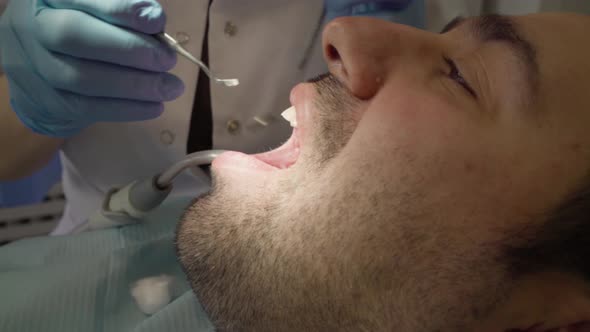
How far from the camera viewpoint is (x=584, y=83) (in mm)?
697

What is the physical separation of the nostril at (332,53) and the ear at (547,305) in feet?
1.55

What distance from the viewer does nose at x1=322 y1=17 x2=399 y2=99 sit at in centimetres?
75

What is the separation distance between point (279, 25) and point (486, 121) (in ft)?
2.22

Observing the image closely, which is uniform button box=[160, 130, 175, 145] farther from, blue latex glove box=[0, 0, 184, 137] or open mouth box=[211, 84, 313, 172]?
open mouth box=[211, 84, 313, 172]

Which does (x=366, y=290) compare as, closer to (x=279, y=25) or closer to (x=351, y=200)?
(x=351, y=200)

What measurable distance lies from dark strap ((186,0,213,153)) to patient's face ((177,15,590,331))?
530 millimetres

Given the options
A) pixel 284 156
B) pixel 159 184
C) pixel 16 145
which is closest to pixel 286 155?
pixel 284 156

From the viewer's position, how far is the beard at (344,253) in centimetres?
70

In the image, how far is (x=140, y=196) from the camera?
110 cm

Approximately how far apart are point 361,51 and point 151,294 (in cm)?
74

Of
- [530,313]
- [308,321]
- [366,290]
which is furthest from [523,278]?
[308,321]

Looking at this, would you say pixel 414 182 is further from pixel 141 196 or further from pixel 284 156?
pixel 141 196

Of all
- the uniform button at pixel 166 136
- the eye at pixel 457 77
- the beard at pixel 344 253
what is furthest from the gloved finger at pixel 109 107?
the eye at pixel 457 77

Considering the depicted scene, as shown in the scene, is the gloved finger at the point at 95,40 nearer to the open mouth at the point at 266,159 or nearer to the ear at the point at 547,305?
the open mouth at the point at 266,159
